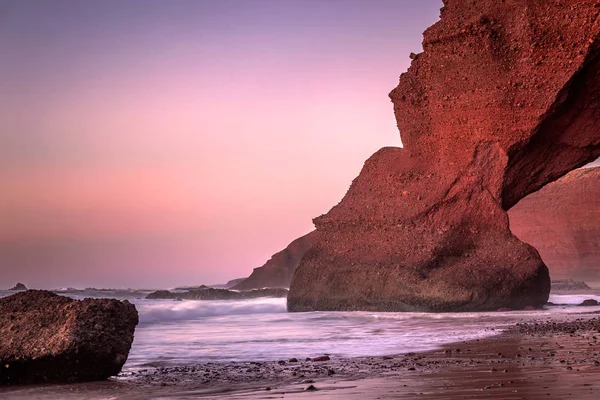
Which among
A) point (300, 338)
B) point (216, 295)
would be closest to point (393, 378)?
point (300, 338)

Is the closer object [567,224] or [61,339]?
[61,339]

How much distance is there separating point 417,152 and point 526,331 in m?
11.5

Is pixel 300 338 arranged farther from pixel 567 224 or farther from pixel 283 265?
pixel 567 224

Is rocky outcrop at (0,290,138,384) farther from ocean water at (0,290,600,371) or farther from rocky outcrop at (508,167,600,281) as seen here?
rocky outcrop at (508,167,600,281)

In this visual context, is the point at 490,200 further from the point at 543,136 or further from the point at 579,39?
the point at 579,39

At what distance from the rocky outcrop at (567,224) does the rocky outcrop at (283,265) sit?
15.3m

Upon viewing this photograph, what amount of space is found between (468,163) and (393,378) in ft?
51.3

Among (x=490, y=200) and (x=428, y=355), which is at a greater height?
(x=490, y=200)

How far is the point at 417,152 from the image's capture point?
75.2 feet

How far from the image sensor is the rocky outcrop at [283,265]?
51.1 m

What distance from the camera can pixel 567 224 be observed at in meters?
51.7

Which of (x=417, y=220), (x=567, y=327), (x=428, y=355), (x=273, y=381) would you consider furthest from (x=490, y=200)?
(x=273, y=381)

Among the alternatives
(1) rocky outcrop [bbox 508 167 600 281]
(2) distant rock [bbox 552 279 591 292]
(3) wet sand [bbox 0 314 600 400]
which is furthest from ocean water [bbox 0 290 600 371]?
(1) rocky outcrop [bbox 508 167 600 281]

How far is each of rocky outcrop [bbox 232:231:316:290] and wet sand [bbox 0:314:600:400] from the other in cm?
4123
